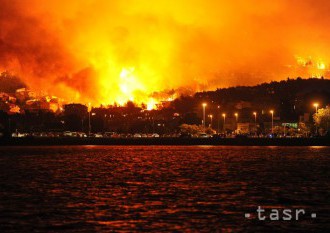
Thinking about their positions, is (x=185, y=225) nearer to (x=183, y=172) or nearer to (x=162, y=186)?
→ (x=162, y=186)

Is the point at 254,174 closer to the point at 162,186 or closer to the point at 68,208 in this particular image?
the point at 162,186

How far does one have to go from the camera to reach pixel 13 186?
59.7m

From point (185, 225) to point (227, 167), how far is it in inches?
1930

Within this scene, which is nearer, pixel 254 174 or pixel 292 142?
pixel 254 174

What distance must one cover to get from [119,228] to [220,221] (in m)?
6.11

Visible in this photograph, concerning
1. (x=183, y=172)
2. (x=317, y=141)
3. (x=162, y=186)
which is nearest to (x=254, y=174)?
(x=183, y=172)

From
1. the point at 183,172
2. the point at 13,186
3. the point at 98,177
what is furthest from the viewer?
the point at 183,172

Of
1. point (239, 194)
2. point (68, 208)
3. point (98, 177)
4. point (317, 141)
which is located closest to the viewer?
point (68, 208)

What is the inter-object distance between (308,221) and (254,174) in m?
35.3

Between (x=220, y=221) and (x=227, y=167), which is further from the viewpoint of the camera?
(x=227, y=167)

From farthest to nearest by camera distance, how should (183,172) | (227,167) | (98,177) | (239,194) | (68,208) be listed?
(227,167) < (183,172) < (98,177) < (239,194) < (68,208)

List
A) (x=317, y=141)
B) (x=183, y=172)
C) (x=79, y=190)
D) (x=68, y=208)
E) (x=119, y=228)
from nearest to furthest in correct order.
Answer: (x=119, y=228) < (x=68, y=208) < (x=79, y=190) < (x=183, y=172) < (x=317, y=141)

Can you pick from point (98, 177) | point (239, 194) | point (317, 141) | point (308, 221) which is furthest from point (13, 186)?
point (317, 141)

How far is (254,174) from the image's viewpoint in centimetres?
7281
